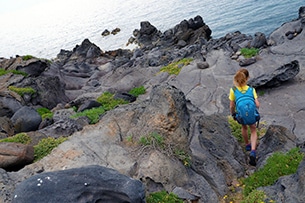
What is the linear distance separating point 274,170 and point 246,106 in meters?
2.34

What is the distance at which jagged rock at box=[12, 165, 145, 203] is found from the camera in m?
6.79

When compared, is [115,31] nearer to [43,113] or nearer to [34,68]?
[34,68]

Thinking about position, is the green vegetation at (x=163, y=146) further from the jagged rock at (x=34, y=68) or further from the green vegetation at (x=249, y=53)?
the jagged rock at (x=34, y=68)

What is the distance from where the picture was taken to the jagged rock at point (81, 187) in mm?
6785

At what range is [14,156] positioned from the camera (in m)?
10.1

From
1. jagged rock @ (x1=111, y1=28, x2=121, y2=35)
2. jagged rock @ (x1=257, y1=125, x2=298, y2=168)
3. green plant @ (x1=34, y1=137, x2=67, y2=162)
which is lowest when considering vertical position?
jagged rock @ (x1=111, y1=28, x2=121, y2=35)

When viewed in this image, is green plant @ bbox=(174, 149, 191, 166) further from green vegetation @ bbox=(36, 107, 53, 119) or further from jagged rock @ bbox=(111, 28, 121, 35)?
jagged rock @ bbox=(111, 28, 121, 35)

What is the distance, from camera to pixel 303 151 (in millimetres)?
10445

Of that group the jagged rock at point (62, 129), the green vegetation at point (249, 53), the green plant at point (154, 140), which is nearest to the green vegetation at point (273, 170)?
the green plant at point (154, 140)

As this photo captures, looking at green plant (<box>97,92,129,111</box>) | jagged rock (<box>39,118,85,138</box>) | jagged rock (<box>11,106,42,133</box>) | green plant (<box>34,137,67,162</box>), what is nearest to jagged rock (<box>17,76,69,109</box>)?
green plant (<box>97,92,129,111</box>)

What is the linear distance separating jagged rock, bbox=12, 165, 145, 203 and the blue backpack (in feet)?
17.1

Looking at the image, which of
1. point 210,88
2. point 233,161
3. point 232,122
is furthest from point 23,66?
point 233,161

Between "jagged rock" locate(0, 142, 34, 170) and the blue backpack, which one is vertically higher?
"jagged rock" locate(0, 142, 34, 170)

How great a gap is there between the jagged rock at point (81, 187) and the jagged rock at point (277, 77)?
14207 millimetres
